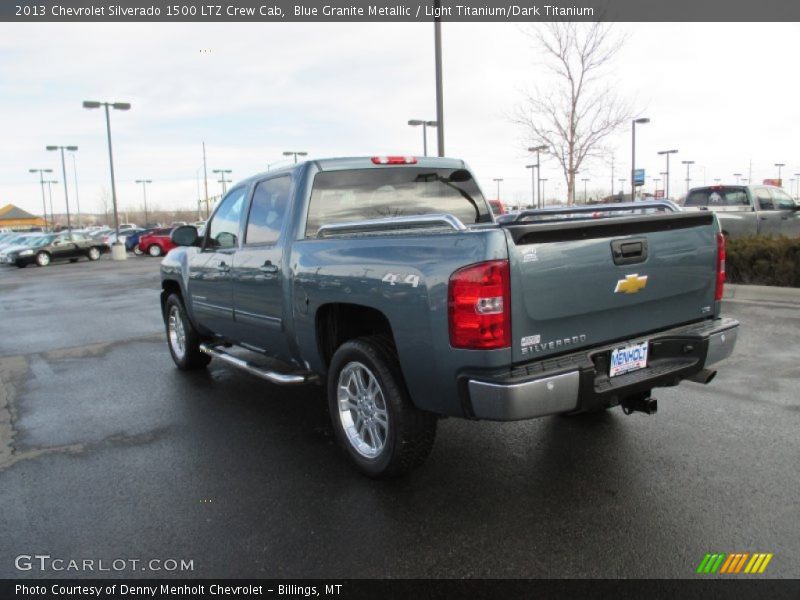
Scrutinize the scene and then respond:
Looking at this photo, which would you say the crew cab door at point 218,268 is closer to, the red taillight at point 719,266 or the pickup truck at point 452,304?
the pickup truck at point 452,304

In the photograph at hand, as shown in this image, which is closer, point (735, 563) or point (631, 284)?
point (735, 563)

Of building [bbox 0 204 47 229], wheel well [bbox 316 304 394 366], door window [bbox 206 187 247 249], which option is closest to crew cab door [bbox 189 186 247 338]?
door window [bbox 206 187 247 249]

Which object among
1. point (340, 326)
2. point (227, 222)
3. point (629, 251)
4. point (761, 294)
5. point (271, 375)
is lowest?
point (761, 294)

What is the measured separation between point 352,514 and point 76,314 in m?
10.7

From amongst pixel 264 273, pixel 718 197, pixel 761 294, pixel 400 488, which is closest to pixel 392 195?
pixel 264 273

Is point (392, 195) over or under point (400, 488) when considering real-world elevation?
over

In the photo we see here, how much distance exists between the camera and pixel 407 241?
11.1ft

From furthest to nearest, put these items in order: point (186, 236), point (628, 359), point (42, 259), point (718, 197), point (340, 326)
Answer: point (42, 259) < point (718, 197) < point (186, 236) < point (340, 326) < point (628, 359)

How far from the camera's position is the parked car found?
29.0 meters

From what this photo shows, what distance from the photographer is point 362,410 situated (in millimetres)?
3961

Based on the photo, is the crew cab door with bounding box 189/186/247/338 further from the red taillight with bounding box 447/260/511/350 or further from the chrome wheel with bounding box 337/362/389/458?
the red taillight with bounding box 447/260/511/350

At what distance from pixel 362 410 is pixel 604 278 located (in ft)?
5.48

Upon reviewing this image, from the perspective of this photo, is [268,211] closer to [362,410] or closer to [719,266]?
[362,410]

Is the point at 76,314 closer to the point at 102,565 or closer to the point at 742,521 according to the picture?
the point at 102,565
